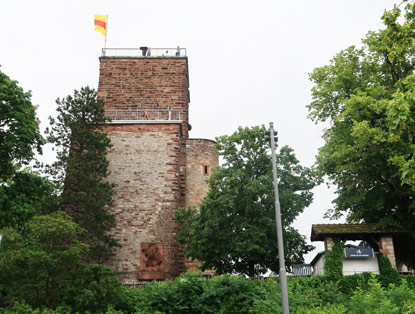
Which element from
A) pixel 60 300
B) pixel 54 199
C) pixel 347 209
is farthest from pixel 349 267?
pixel 54 199

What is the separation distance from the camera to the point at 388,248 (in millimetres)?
21094

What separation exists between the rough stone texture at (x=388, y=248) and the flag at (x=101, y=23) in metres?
25.9

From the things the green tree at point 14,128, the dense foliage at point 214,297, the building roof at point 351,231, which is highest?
the green tree at point 14,128

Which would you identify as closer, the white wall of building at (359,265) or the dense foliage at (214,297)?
the dense foliage at (214,297)

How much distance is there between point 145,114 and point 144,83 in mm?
3045

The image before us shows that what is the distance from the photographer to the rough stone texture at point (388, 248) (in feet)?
68.4

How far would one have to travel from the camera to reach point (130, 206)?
27266 millimetres

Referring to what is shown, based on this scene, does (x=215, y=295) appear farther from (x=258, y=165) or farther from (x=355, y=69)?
(x=355, y=69)

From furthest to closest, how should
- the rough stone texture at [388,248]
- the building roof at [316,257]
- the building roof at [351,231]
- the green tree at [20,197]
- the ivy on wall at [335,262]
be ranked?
1. the building roof at [316,257]
2. the building roof at [351,231]
3. the rough stone texture at [388,248]
4. the ivy on wall at [335,262]
5. the green tree at [20,197]

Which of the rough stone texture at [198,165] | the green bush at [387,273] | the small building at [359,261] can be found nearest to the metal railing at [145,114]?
the rough stone texture at [198,165]

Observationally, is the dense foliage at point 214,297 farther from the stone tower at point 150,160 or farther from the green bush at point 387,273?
the stone tower at point 150,160

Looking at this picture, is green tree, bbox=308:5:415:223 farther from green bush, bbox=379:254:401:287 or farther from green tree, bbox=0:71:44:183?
green tree, bbox=0:71:44:183

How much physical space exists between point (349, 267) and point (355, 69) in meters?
11.5

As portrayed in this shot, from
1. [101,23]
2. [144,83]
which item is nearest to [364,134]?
[144,83]
